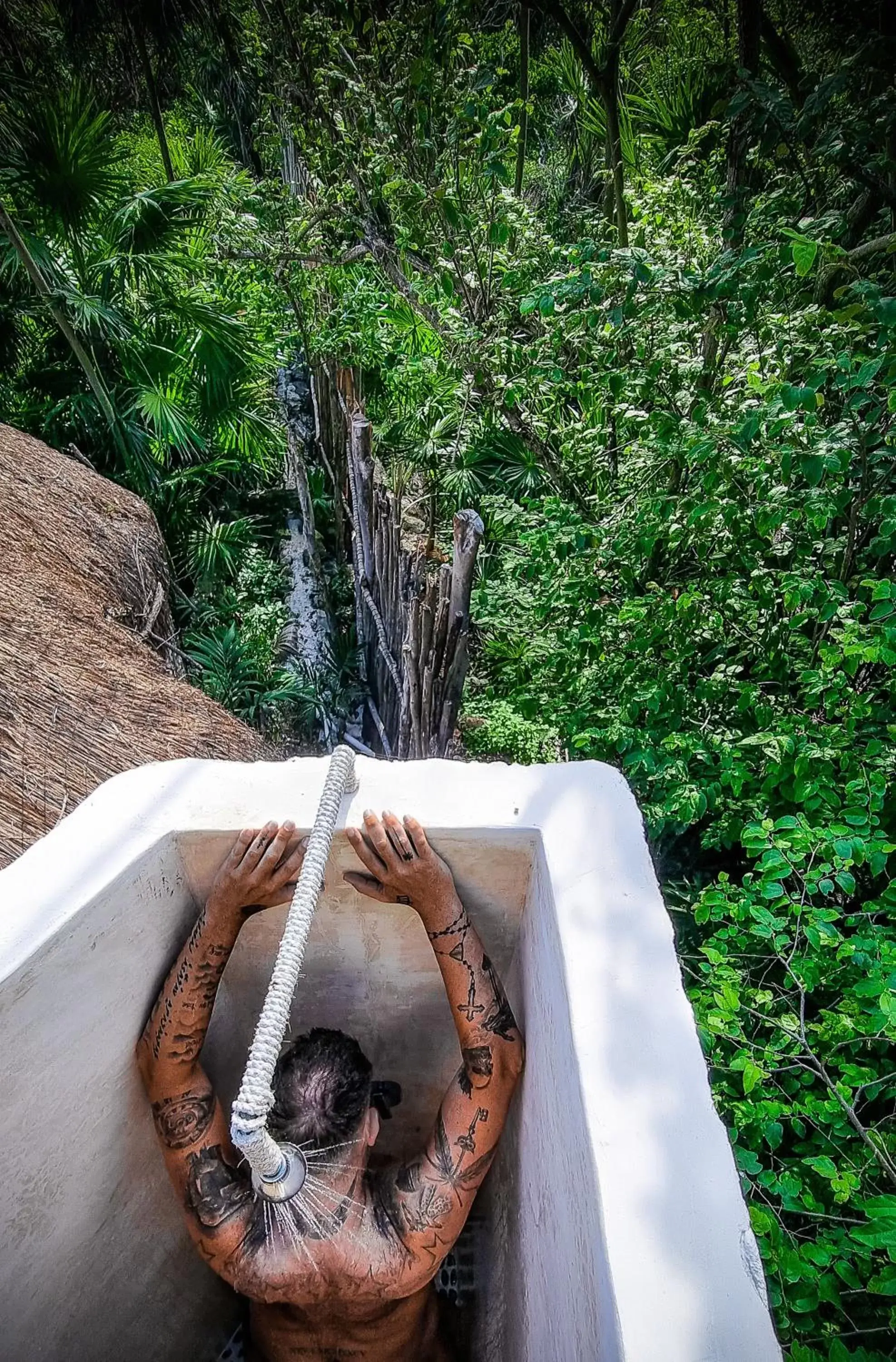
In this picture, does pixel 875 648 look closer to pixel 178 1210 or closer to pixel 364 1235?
pixel 364 1235

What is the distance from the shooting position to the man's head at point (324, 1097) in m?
1.14

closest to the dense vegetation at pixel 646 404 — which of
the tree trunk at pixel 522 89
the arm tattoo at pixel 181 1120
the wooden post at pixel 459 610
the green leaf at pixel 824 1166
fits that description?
the green leaf at pixel 824 1166

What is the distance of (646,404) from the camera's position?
2.40m

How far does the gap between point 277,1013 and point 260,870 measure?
1.03 feet

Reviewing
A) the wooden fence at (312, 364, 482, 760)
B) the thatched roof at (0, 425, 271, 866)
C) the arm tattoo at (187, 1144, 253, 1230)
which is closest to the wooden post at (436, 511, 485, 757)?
the wooden fence at (312, 364, 482, 760)

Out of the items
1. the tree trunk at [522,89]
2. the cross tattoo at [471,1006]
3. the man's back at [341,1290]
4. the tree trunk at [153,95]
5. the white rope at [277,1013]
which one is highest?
the tree trunk at [153,95]

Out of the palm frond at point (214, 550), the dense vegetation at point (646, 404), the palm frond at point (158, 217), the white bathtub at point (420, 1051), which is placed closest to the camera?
the white bathtub at point (420, 1051)

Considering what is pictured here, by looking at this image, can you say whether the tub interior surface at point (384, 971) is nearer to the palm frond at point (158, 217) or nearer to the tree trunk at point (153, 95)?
the palm frond at point (158, 217)

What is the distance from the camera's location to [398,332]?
5.04m

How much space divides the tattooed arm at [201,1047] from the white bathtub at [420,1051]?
0.04m

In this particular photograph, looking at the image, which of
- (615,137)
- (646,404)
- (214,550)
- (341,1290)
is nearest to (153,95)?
(214,550)

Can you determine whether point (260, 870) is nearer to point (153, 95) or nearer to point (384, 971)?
point (384, 971)

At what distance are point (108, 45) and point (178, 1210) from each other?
947cm

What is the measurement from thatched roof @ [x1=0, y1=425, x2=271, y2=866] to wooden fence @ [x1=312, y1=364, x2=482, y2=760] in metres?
0.75
